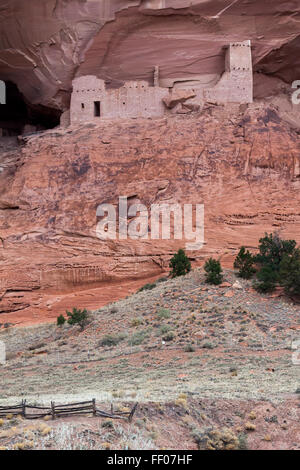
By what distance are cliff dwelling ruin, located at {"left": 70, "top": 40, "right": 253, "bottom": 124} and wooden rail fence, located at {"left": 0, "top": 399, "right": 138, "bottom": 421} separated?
19845mm

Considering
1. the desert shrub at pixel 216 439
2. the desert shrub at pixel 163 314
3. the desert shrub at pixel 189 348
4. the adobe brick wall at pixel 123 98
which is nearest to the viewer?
the desert shrub at pixel 216 439

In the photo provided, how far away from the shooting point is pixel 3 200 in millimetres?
26141

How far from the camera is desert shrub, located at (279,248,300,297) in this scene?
1838 centimetres

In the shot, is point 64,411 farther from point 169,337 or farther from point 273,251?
point 273,251

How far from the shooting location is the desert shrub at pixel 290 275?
723 inches

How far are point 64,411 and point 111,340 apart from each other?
7566 mm

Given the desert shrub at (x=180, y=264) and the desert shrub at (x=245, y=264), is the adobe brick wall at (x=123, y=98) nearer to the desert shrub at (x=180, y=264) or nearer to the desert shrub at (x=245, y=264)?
the desert shrub at (x=180, y=264)

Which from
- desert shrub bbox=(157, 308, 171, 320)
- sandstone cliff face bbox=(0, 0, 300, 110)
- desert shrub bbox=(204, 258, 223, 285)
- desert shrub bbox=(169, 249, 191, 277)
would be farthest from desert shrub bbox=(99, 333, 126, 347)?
sandstone cliff face bbox=(0, 0, 300, 110)

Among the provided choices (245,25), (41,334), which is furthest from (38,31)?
(41,334)

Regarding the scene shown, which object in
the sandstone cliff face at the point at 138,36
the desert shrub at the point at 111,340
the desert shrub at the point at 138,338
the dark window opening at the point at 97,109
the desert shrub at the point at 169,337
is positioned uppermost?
the sandstone cliff face at the point at 138,36

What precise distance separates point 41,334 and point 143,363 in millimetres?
7428

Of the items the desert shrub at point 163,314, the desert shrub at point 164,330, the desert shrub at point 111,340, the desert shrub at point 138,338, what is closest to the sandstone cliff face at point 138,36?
the desert shrub at point 163,314

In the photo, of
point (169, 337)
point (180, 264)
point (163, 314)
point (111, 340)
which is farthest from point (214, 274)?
point (111, 340)

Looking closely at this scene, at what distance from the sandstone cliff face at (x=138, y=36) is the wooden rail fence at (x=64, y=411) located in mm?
22217
